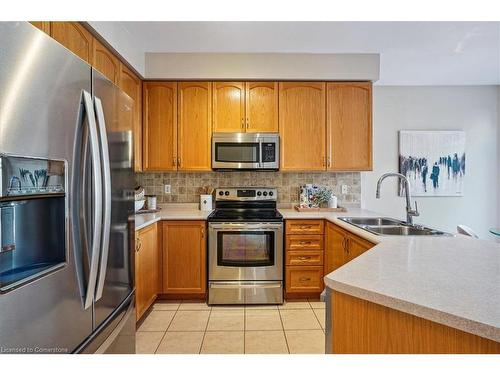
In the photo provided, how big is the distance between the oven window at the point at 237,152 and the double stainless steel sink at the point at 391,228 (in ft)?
3.70

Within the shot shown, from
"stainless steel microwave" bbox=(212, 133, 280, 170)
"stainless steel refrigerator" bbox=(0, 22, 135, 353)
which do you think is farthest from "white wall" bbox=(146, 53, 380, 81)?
"stainless steel refrigerator" bbox=(0, 22, 135, 353)

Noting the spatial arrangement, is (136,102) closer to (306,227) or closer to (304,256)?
(306,227)

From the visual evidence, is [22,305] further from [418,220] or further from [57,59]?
[418,220]

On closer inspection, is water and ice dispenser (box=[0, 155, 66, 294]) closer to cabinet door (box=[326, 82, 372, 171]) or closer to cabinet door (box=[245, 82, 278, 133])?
cabinet door (box=[245, 82, 278, 133])

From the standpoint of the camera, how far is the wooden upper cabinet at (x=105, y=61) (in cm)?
209

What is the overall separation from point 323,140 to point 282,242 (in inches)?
46.9

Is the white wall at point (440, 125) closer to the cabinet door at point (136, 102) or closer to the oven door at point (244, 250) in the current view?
the oven door at point (244, 250)

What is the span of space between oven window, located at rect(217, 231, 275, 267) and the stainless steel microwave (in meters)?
0.74

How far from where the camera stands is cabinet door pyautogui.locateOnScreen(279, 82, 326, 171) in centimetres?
315

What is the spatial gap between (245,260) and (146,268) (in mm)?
894

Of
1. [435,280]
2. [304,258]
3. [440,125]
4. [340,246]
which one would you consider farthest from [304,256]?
[440,125]

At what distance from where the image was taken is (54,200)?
0.94 meters

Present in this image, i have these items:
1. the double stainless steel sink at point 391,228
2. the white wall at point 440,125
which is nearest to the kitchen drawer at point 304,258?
the double stainless steel sink at point 391,228
